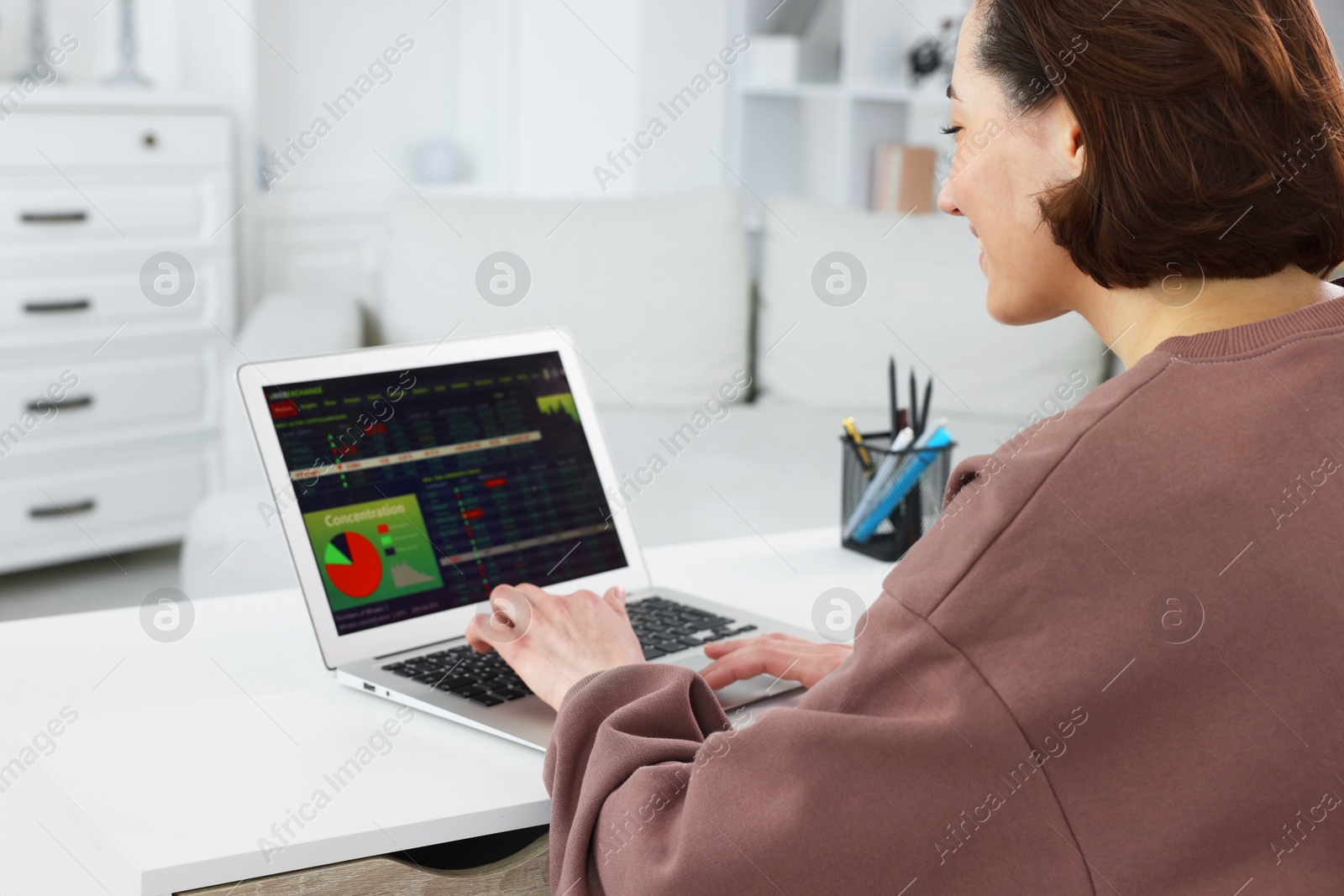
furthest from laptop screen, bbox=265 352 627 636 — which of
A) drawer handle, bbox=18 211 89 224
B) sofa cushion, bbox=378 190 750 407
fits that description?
drawer handle, bbox=18 211 89 224

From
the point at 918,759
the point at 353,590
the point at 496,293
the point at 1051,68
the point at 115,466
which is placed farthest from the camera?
the point at 115,466

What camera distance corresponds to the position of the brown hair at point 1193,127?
68 centimetres

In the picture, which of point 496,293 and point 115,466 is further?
point 115,466

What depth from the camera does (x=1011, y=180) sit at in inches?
30.4

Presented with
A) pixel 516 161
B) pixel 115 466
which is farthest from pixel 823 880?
pixel 516 161

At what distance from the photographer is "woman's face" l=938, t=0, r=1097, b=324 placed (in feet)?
2.44

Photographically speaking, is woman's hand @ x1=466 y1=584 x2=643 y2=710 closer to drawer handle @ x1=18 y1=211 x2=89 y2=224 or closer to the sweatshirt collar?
the sweatshirt collar

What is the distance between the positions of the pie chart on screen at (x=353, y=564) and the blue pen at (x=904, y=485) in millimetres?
528

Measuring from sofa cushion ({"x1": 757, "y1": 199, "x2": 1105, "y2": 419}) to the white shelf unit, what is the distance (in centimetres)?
97

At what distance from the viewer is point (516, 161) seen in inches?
150

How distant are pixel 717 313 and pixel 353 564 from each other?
185cm

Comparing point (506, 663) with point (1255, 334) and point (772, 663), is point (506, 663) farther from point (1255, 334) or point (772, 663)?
point (1255, 334)

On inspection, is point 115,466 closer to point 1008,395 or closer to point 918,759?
point 1008,395

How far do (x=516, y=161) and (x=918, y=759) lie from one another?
340 centimetres
